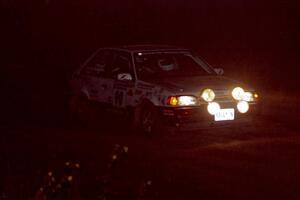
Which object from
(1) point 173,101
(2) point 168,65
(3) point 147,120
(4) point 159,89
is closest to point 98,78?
(2) point 168,65

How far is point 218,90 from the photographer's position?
1251 cm

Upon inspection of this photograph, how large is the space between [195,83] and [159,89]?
0.56 meters

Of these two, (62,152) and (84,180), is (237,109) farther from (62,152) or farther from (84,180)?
(84,180)

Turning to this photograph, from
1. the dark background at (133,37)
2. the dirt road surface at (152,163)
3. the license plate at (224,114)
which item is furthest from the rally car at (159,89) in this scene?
the dark background at (133,37)

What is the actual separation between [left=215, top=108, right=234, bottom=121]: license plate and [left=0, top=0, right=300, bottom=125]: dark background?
13.5ft

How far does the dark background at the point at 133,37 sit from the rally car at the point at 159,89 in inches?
65.8

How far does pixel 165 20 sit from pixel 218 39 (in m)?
4.19

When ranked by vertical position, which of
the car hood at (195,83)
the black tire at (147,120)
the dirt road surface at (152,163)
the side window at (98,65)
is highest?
the side window at (98,65)

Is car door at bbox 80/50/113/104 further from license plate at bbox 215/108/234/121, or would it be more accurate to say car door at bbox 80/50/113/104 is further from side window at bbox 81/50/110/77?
license plate at bbox 215/108/234/121

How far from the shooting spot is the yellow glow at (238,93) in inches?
495

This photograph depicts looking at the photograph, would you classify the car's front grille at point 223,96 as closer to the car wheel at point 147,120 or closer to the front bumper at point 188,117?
the front bumper at point 188,117

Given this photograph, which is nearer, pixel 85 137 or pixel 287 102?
pixel 85 137

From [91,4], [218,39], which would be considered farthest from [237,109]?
[91,4]

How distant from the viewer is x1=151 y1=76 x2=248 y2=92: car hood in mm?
12484
